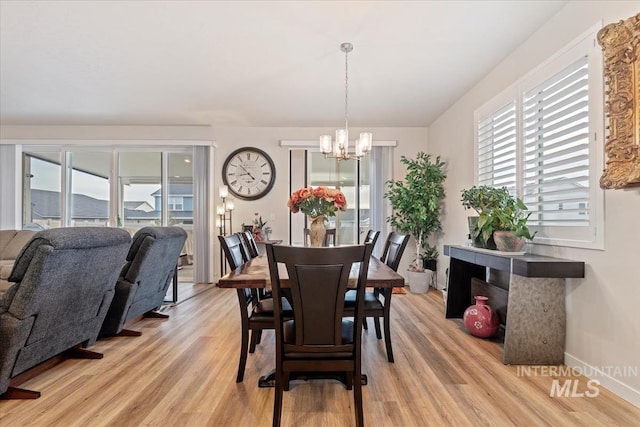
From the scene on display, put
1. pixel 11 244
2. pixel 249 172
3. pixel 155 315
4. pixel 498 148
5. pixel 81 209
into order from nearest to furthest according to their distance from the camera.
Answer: pixel 498 148 < pixel 155 315 < pixel 11 244 < pixel 249 172 < pixel 81 209

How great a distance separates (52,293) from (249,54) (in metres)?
2.38

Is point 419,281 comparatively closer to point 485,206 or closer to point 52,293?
point 485,206

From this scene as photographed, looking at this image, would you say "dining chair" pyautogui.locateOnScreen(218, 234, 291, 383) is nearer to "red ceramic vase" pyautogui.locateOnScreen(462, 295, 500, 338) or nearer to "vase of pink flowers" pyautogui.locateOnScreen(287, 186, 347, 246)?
"vase of pink flowers" pyautogui.locateOnScreen(287, 186, 347, 246)

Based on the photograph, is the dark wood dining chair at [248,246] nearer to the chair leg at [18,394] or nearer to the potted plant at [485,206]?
the chair leg at [18,394]

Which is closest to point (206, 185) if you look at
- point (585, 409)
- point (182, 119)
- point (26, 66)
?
point (182, 119)

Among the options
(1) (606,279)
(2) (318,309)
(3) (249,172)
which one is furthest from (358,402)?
(3) (249,172)

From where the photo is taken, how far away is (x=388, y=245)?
2.67 meters

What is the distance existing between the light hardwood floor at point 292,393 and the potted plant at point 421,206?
1844 mm

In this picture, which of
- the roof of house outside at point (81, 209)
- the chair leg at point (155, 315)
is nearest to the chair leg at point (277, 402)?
the chair leg at point (155, 315)

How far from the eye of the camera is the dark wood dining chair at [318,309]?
138 centimetres

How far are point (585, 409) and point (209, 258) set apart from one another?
4.66 m

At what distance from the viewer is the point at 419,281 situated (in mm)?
4449

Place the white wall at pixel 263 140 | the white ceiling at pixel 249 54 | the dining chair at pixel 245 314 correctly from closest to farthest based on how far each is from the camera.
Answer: the dining chair at pixel 245 314 → the white ceiling at pixel 249 54 → the white wall at pixel 263 140

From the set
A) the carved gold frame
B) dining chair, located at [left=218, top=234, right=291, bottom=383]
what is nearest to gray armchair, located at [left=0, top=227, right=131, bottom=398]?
dining chair, located at [left=218, top=234, right=291, bottom=383]
